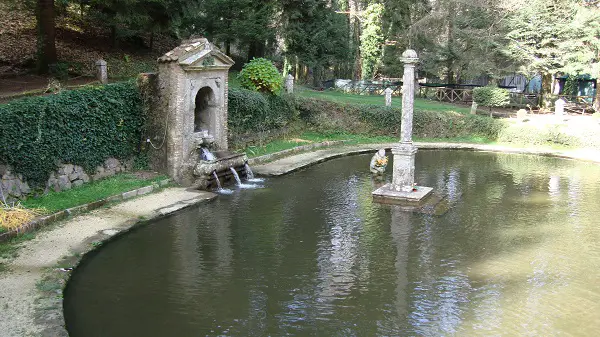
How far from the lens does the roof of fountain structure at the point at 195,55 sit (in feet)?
55.7

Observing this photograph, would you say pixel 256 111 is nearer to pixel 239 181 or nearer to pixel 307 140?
pixel 307 140

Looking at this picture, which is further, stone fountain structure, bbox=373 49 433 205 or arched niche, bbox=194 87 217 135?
arched niche, bbox=194 87 217 135

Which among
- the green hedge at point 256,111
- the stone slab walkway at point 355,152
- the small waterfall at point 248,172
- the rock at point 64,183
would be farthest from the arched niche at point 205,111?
the rock at point 64,183

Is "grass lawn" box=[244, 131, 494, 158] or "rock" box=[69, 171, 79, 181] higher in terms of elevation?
"grass lawn" box=[244, 131, 494, 158]

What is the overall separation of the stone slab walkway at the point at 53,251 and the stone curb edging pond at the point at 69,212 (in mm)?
220

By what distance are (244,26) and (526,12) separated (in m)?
16.8

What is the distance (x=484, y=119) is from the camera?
1133 inches

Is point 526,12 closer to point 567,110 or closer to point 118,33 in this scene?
point 567,110

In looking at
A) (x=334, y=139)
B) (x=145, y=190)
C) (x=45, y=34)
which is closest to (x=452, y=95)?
(x=334, y=139)

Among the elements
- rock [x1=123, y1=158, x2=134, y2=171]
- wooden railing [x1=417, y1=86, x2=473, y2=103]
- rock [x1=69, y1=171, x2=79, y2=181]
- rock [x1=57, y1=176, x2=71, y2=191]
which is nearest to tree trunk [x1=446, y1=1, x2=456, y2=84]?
wooden railing [x1=417, y1=86, x2=473, y2=103]

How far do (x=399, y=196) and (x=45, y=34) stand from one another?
47.3 feet

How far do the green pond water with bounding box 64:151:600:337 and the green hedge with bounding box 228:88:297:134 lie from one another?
539 centimetres

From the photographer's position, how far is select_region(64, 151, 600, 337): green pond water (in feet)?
28.9

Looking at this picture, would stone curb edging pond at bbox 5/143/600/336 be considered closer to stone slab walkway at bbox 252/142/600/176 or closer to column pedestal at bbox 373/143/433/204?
stone slab walkway at bbox 252/142/600/176
